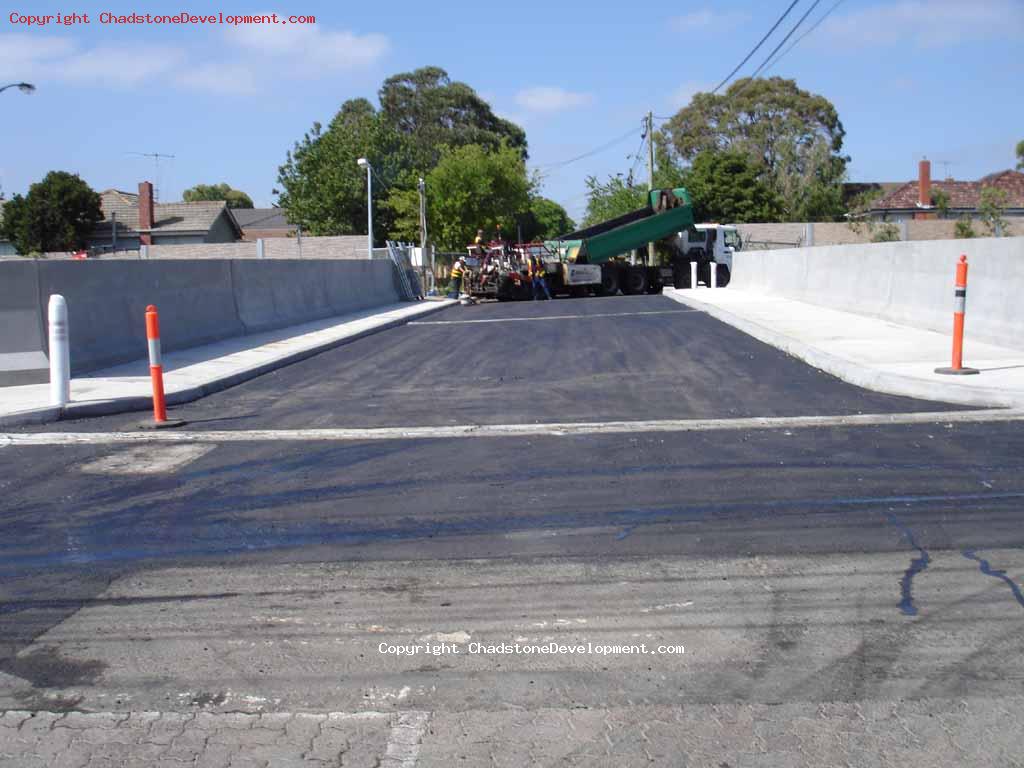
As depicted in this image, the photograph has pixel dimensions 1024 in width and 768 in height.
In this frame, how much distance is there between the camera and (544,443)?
951 cm

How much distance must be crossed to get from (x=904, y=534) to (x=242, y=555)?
13.5ft

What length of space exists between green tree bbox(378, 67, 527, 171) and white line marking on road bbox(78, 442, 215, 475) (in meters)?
79.8

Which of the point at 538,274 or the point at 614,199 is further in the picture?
the point at 614,199

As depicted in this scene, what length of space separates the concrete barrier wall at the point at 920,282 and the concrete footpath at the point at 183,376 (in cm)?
1013

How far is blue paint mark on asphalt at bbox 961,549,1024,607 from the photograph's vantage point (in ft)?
17.7

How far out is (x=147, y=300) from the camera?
15.7 metres

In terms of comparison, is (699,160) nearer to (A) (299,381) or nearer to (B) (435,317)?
(B) (435,317)

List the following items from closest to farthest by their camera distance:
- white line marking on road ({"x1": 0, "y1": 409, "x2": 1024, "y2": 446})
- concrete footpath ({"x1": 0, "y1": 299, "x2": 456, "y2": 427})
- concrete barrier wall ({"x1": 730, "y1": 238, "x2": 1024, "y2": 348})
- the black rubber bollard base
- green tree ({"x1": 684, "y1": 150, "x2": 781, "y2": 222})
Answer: white line marking on road ({"x1": 0, "y1": 409, "x2": 1024, "y2": 446}) < the black rubber bollard base < concrete footpath ({"x1": 0, "y1": 299, "x2": 456, "y2": 427}) < concrete barrier wall ({"x1": 730, "y1": 238, "x2": 1024, "y2": 348}) < green tree ({"x1": 684, "y1": 150, "x2": 781, "y2": 222})

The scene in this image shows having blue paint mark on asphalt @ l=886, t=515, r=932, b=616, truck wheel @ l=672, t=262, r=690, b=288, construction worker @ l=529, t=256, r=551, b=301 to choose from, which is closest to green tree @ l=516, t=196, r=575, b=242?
truck wheel @ l=672, t=262, r=690, b=288

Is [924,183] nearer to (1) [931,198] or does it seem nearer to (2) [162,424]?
(1) [931,198]

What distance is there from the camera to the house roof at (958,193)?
6856 centimetres

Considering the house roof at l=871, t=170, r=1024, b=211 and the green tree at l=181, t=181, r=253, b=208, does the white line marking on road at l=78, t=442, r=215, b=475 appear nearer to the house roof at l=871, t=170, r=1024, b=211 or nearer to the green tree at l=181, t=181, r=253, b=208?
the house roof at l=871, t=170, r=1024, b=211

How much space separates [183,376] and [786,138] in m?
69.2

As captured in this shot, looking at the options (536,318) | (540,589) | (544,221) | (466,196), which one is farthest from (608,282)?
(544,221)
